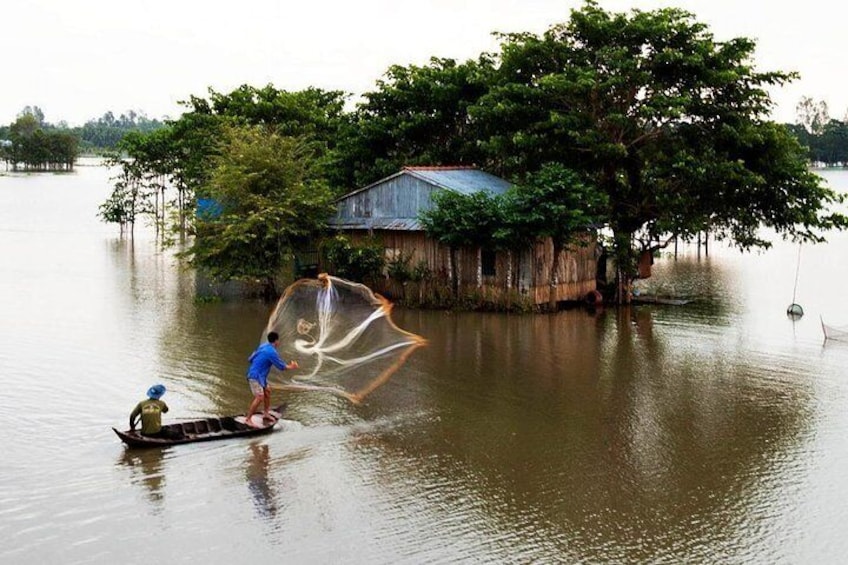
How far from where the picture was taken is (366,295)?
1902 cm

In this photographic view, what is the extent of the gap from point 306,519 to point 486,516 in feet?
6.90

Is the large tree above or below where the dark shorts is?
above

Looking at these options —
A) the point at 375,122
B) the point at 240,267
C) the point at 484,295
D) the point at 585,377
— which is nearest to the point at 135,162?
the point at 375,122

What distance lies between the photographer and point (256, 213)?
2523cm

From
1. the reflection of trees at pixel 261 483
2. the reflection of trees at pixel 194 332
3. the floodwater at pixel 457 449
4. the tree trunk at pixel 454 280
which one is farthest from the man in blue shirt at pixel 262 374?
the tree trunk at pixel 454 280

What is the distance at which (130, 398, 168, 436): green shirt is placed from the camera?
41.2 ft

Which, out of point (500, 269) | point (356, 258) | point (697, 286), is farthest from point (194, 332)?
point (697, 286)

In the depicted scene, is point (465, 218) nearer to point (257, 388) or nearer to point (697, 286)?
point (257, 388)

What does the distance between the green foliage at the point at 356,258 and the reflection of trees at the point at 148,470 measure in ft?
45.7

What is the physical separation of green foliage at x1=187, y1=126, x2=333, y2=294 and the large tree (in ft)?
20.2

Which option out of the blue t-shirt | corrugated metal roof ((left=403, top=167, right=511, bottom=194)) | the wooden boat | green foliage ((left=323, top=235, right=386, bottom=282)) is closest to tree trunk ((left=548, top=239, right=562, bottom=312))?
corrugated metal roof ((left=403, top=167, right=511, bottom=194))

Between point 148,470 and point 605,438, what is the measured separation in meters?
6.67

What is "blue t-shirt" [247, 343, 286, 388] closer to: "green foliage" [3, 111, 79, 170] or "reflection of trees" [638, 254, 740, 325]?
"reflection of trees" [638, 254, 740, 325]

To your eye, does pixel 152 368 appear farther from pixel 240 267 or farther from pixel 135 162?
pixel 135 162
